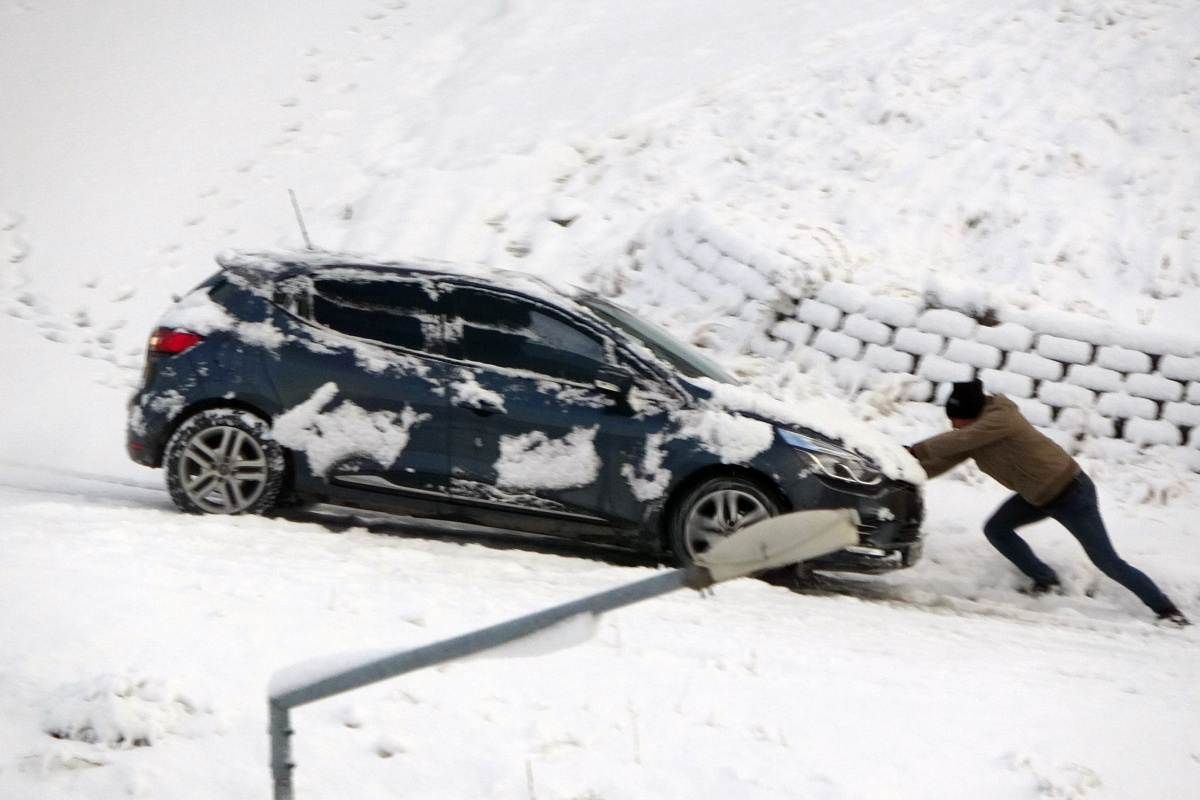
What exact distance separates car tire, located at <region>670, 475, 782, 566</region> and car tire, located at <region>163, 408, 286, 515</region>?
2134 millimetres

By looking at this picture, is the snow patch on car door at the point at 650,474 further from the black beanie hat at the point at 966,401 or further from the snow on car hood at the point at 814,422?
the black beanie hat at the point at 966,401

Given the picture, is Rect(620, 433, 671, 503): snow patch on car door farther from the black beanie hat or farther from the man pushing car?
the black beanie hat

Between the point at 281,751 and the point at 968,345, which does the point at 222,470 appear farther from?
the point at 968,345

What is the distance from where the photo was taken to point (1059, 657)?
5414mm

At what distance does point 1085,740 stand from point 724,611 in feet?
5.64

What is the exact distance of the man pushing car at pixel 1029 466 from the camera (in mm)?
6797

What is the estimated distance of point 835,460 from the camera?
6.30 meters

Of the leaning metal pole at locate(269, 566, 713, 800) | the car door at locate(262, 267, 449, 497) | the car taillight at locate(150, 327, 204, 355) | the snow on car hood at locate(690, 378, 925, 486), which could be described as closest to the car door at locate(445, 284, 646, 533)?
the car door at locate(262, 267, 449, 497)

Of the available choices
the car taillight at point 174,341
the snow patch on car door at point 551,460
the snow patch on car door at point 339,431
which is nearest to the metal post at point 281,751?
the snow patch on car door at point 551,460

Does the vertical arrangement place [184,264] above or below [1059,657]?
above

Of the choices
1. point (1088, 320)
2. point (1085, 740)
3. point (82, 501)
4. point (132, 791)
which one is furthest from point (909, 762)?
point (1088, 320)

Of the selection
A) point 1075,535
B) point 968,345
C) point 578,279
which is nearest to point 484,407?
point 1075,535

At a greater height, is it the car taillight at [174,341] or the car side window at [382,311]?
the car side window at [382,311]

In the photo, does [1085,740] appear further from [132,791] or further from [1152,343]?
[1152,343]
